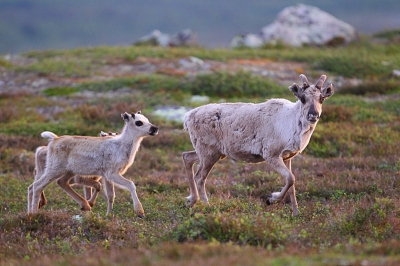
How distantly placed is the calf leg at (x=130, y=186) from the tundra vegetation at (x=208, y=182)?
15 centimetres

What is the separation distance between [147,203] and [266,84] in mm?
13063

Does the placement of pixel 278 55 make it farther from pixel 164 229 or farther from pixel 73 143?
pixel 164 229

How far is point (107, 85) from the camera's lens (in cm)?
2467

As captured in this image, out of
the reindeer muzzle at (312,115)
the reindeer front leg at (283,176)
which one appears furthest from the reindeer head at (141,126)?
the reindeer muzzle at (312,115)

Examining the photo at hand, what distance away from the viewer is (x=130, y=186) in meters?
11.0

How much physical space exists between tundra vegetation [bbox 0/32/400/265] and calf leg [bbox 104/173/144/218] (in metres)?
0.15

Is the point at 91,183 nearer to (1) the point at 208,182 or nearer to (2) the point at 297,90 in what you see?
(1) the point at 208,182

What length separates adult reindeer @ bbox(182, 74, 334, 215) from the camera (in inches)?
404

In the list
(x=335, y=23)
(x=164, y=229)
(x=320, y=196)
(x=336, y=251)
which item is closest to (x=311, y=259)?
(x=336, y=251)

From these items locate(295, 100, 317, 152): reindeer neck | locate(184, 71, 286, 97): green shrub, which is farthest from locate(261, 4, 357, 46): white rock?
locate(295, 100, 317, 152): reindeer neck

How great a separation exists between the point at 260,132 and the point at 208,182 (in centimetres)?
319

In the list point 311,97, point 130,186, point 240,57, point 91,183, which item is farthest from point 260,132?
point 240,57

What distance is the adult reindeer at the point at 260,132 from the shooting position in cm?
1026

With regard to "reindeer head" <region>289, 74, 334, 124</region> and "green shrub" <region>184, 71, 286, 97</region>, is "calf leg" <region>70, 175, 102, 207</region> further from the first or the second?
"green shrub" <region>184, 71, 286, 97</region>
